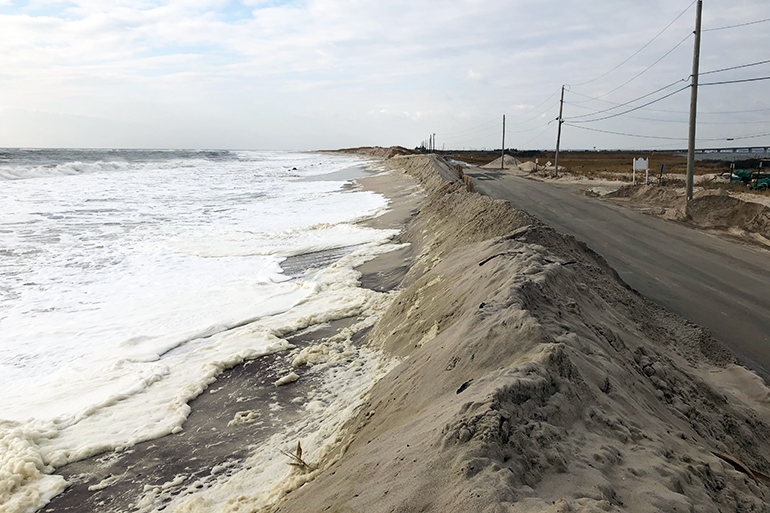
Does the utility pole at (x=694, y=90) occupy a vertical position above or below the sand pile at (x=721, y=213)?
above

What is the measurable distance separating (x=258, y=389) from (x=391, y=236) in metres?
8.17

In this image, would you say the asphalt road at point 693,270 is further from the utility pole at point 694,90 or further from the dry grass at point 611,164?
the dry grass at point 611,164

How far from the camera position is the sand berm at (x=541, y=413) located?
241 cm

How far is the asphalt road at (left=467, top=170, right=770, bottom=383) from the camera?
693 centimetres

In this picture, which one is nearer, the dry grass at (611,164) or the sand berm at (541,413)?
the sand berm at (541,413)

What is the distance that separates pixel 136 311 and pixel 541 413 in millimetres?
A: 7216

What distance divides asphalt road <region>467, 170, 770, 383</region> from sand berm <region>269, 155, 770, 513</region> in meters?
1.15

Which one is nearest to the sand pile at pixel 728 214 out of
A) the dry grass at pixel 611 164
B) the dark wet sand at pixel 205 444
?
the dark wet sand at pixel 205 444

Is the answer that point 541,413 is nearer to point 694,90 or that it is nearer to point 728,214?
point 728,214

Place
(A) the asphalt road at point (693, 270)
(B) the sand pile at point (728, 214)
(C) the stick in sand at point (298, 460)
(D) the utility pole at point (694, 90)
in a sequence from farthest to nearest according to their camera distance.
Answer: (D) the utility pole at point (694, 90) < (B) the sand pile at point (728, 214) < (A) the asphalt road at point (693, 270) < (C) the stick in sand at point (298, 460)

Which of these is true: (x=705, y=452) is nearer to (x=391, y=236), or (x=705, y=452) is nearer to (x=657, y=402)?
(x=657, y=402)

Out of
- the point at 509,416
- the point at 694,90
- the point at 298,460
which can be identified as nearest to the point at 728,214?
the point at 694,90

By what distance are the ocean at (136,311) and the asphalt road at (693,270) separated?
5.10 meters

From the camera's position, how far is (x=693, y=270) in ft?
32.3
